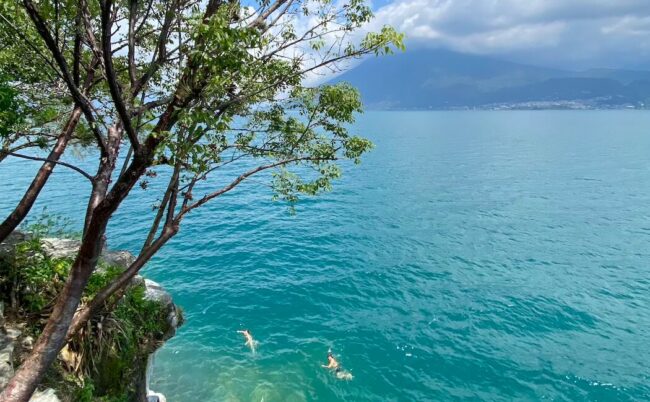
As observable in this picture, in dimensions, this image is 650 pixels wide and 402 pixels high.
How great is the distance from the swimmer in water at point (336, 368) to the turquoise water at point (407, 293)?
1.31 feet

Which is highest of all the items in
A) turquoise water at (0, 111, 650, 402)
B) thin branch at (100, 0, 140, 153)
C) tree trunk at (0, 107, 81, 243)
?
thin branch at (100, 0, 140, 153)

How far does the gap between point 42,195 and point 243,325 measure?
38945 millimetres

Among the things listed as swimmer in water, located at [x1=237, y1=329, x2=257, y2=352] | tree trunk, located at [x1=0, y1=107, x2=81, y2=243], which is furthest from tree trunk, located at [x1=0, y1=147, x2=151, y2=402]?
swimmer in water, located at [x1=237, y1=329, x2=257, y2=352]

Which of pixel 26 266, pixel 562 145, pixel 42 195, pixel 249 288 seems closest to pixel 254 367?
pixel 249 288

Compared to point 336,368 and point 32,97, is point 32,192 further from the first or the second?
point 336,368

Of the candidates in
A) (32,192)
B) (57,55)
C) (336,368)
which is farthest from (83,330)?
(336,368)

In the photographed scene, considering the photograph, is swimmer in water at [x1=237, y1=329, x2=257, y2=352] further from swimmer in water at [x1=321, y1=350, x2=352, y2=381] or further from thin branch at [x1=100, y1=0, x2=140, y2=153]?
thin branch at [x1=100, y1=0, x2=140, y2=153]

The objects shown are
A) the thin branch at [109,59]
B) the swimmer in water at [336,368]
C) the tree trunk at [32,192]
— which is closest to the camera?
the thin branch at [109,59]

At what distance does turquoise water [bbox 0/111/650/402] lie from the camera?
20812 millimetres

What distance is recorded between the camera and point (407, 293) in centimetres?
2967

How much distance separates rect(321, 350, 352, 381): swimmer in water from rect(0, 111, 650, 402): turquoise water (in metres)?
0.40

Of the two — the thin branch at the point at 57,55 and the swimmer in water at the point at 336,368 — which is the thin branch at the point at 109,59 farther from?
the swimmer in water at the point at 336,368

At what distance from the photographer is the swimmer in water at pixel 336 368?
68.8 feet

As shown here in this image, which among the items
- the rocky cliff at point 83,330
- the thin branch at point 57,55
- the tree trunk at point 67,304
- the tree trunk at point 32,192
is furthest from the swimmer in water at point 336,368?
the thin branch at point 57,55
